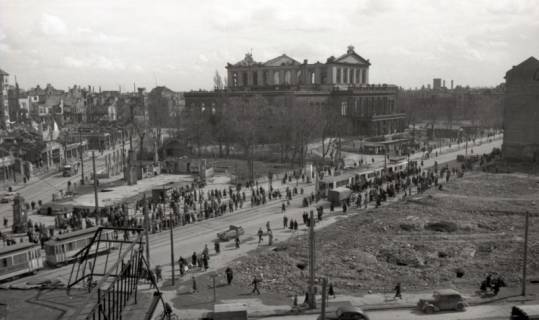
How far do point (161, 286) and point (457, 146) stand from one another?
70.4 m

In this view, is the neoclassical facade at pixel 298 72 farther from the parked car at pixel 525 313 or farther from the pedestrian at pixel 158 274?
the parked car at pixel 525 313

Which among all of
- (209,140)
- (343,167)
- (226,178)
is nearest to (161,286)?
(226,178)

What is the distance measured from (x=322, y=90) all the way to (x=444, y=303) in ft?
238

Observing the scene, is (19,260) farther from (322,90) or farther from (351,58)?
(351,58)

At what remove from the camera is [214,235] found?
31.6 meters

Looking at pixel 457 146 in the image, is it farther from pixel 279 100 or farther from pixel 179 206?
pixel 179 206

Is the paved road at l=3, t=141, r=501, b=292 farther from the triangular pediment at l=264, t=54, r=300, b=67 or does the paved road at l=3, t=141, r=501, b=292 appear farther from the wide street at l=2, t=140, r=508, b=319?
the triangular pediment at l=264, t=54, r=300, b=67

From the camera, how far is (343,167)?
191 feet

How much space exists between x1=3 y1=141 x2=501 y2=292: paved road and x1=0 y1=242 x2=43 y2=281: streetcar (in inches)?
18.5

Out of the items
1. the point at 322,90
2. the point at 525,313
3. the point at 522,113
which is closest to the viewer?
the point at 525,313

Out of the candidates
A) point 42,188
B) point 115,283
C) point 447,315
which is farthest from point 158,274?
point 42,188

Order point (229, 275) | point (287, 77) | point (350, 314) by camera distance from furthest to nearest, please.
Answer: point (287, 77) → point (229, 275) → point (350, 314)

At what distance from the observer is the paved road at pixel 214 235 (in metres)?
26.2

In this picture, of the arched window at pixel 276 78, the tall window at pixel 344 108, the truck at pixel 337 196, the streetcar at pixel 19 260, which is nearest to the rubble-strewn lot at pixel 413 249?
the truck at pixel 337 196
